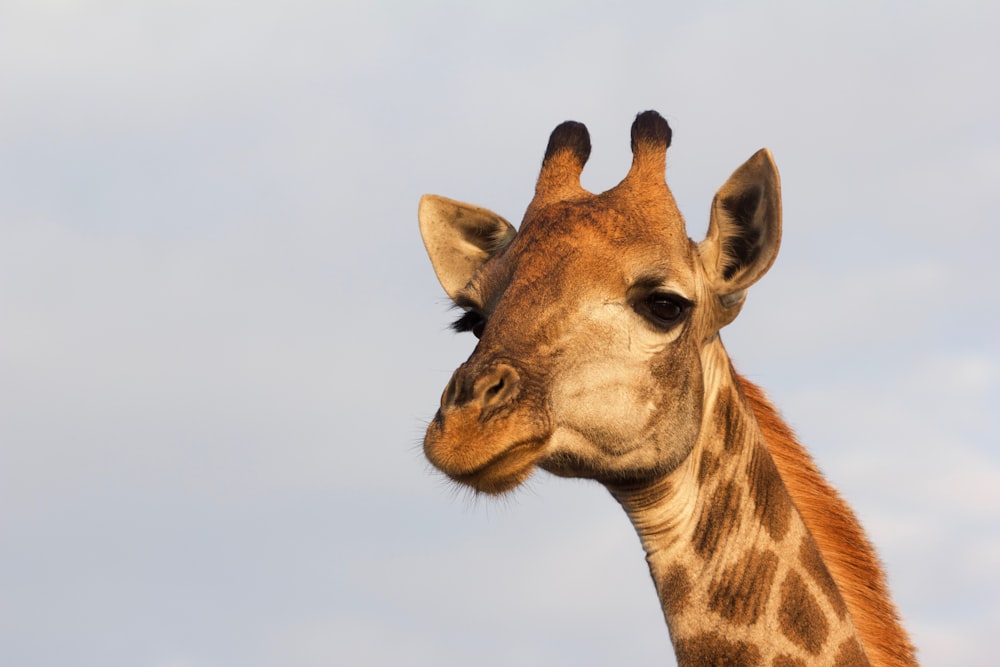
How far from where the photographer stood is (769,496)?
33.4 feet

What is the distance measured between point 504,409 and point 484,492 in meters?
0.61

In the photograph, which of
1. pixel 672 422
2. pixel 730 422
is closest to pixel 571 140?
pixel 730 422

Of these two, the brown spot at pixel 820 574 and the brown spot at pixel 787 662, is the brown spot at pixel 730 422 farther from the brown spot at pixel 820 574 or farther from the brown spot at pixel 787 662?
the brown spot at pixel 787 662

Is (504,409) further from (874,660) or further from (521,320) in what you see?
(874,660)

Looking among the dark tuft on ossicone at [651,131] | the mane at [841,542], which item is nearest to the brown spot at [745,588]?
the mane at [841,542]

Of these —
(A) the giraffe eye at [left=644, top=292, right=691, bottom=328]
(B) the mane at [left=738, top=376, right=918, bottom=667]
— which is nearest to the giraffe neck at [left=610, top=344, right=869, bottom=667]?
(B) the mane at [left=738, top=376, right=918, bottom=667]

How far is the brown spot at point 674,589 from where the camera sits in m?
9.64

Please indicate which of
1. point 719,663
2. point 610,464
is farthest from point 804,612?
point 610,464

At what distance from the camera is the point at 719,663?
942 centimetres

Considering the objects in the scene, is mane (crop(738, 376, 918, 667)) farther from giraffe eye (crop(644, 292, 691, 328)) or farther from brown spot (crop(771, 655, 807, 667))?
giraffe eye (crop(644, 292, 691, 328))


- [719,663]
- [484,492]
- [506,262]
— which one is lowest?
[719,663]

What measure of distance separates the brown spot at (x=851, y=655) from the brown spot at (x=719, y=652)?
0.66 metres

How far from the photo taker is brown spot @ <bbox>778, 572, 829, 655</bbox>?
9594mm

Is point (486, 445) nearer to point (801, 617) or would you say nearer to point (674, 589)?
point (674, 589)
